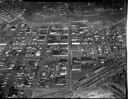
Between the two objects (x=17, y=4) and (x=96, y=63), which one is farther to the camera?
(x=17, y=4)

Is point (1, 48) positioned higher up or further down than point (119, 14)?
further down

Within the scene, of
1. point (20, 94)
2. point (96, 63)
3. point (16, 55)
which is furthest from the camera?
point (16, 55)

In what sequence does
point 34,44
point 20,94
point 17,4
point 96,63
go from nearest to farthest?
point 20,94 → point 96,63 → point 34,44 → point 17,4

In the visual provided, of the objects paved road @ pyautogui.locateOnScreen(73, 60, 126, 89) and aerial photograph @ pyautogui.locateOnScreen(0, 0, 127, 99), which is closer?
aerial photograph @ pyautogui.locateOnScreen(0, 0, 127, 99)

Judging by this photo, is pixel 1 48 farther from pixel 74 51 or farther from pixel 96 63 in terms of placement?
pixel 96 63

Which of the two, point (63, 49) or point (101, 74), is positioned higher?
point (101, 74)

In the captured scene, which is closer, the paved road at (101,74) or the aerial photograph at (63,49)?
the aerial photograph at (63,49)

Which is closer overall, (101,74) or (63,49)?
(101,74)

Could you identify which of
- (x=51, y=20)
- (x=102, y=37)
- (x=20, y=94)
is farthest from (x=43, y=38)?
(x=20, y=94)
